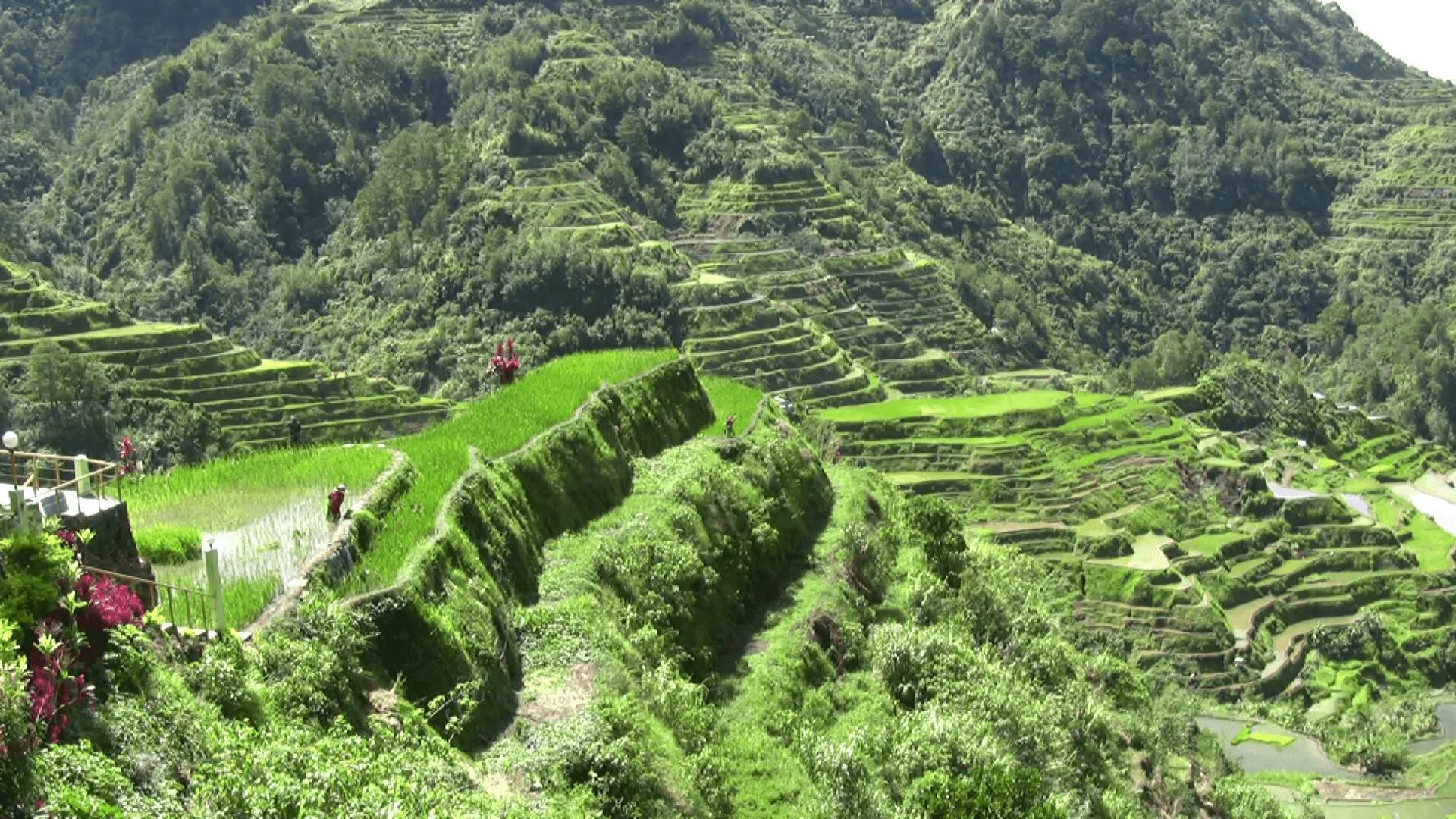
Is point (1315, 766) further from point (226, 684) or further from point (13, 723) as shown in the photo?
point (13, 723)

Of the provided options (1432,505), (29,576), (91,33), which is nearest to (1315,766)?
(1432,505)

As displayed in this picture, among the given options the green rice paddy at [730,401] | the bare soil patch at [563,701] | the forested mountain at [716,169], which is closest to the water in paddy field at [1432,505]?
the forested mountain at [716,169]

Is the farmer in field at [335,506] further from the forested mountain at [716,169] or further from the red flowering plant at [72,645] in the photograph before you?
the forested mountain at [716,169]

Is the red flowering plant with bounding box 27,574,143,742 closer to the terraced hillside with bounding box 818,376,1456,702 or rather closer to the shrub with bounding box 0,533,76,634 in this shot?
the shrub with bounding box 0,533,76,634

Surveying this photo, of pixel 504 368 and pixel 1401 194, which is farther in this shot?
pixel 1401 194

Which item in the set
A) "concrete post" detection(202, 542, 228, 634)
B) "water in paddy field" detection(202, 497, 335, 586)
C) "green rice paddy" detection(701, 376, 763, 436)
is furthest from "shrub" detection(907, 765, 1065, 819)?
"green rice paddy" detection(701, 376, 763, 436)

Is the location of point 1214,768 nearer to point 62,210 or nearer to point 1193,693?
point 1193,693
